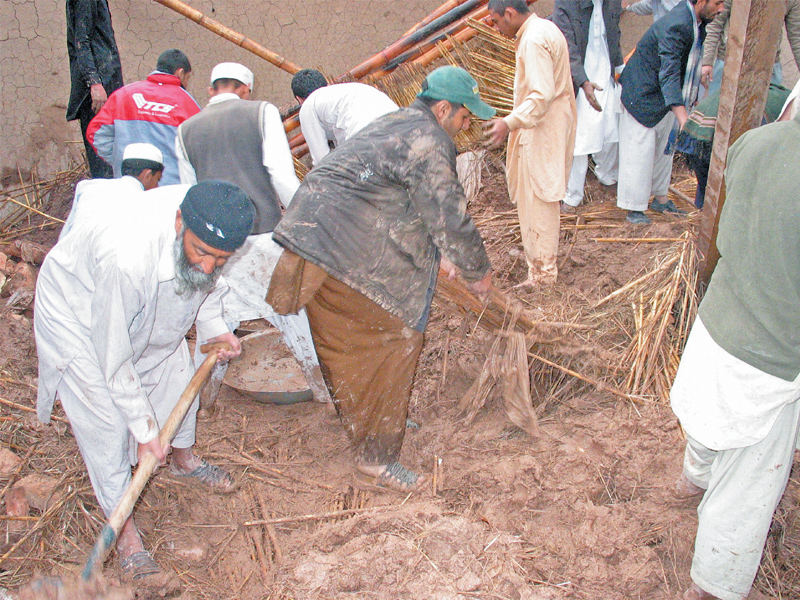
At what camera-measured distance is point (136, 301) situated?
2.11 m

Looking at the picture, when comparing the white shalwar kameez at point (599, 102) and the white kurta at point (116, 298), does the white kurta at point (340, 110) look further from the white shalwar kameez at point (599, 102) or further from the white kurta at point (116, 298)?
the white shalwar kameez at point (599, 102)

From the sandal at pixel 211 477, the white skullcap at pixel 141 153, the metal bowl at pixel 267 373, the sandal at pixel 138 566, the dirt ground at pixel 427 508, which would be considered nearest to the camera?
the dirt ground at pixel 427 508

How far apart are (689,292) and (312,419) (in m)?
2.29

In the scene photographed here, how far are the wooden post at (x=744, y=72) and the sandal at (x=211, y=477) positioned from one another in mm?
2884

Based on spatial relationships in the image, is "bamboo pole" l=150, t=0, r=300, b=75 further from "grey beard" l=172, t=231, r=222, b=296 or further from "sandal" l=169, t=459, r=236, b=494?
"grey beard" l=172, t=231, r=222, b=296

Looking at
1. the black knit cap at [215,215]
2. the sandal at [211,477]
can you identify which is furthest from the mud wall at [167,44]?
the black knit cap at [215,215]

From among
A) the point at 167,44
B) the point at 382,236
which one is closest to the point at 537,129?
the point at 382,236

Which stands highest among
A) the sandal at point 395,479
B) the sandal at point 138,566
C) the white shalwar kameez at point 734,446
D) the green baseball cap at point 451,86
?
the green baseball cap at point 451,86

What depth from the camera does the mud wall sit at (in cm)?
598

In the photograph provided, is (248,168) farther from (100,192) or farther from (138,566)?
(138,566)

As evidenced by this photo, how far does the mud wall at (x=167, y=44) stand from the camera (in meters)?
5.98

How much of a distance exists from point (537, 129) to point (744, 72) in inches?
54.4

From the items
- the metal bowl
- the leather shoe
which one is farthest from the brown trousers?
the leather shoe

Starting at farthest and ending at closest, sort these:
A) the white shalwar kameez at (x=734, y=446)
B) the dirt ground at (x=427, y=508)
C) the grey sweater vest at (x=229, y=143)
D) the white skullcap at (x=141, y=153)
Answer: the grey sweater vest at (x=229, y=143) < the white skullcap at (x=141, y=153) < the dirt ground at (x=427, y=508) < the white shalwar kameez at (x=734, y=446)
